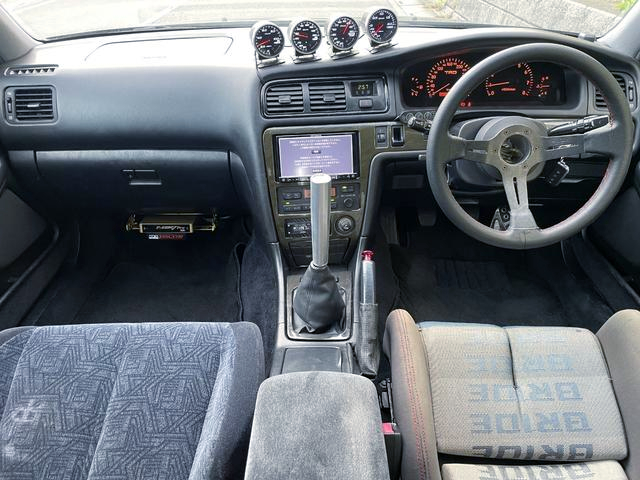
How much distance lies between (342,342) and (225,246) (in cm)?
121

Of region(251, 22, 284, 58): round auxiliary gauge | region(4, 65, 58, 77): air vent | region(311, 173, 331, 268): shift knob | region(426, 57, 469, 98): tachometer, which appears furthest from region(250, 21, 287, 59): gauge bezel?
region(4, 65, 58, 77): air vent

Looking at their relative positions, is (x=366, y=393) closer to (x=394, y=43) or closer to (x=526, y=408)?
(x=526, y=408)

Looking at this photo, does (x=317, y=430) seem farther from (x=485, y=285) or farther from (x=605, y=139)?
(x=485, y=285)

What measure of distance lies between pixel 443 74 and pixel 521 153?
0.54 meters

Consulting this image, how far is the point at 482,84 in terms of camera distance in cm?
194

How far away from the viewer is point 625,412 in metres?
1.36

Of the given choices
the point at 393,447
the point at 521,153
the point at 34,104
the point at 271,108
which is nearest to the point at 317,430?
the point at 393,447

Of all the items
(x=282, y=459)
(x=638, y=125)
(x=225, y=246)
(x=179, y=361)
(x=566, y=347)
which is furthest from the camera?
(x=225, y=246)

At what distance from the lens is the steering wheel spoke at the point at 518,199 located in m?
1.50

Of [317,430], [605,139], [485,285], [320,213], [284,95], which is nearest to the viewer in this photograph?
[317,430]

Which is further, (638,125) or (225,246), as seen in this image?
(225,246)

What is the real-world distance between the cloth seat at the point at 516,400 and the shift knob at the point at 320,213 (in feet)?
0.90

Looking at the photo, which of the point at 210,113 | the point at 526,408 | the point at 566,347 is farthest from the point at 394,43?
the point at 526,408

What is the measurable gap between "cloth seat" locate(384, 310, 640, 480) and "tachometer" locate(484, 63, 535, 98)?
0.87 m
